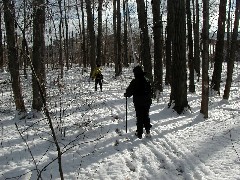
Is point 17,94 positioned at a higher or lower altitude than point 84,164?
higher

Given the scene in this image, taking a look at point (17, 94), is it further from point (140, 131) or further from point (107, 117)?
point (140, 131)

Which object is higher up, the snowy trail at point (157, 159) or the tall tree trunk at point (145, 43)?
the tall tree trunk at point (145, 43)

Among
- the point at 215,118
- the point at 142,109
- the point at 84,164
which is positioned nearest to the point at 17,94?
the point at 142,109

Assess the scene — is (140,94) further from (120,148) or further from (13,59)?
(13,59)

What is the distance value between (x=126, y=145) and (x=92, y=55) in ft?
56.1

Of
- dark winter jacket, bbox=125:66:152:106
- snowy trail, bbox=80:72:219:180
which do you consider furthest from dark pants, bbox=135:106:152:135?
snowy trail, bbox=80:72:219:180

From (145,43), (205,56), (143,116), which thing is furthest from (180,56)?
(143,116)

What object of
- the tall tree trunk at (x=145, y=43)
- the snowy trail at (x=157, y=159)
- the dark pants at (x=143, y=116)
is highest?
the tall tree trunk at (x=145, y=43)

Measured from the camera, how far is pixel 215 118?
11242 mm

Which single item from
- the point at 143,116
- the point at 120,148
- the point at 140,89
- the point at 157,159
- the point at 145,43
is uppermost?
the point at 145,43

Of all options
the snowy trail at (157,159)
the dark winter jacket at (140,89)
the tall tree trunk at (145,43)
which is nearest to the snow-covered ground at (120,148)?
the snowy trail at (157,159)

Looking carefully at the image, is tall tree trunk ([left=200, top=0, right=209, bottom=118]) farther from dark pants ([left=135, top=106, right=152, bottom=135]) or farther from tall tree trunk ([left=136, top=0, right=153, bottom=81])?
tall tree trunk ([left=136, top=0, right=153, bottom=81])

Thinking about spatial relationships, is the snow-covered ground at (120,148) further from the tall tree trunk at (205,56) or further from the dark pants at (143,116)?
the tall tree trunk at (205,56)

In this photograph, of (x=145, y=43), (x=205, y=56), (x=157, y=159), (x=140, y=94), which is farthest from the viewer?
(x=145, y=43)
